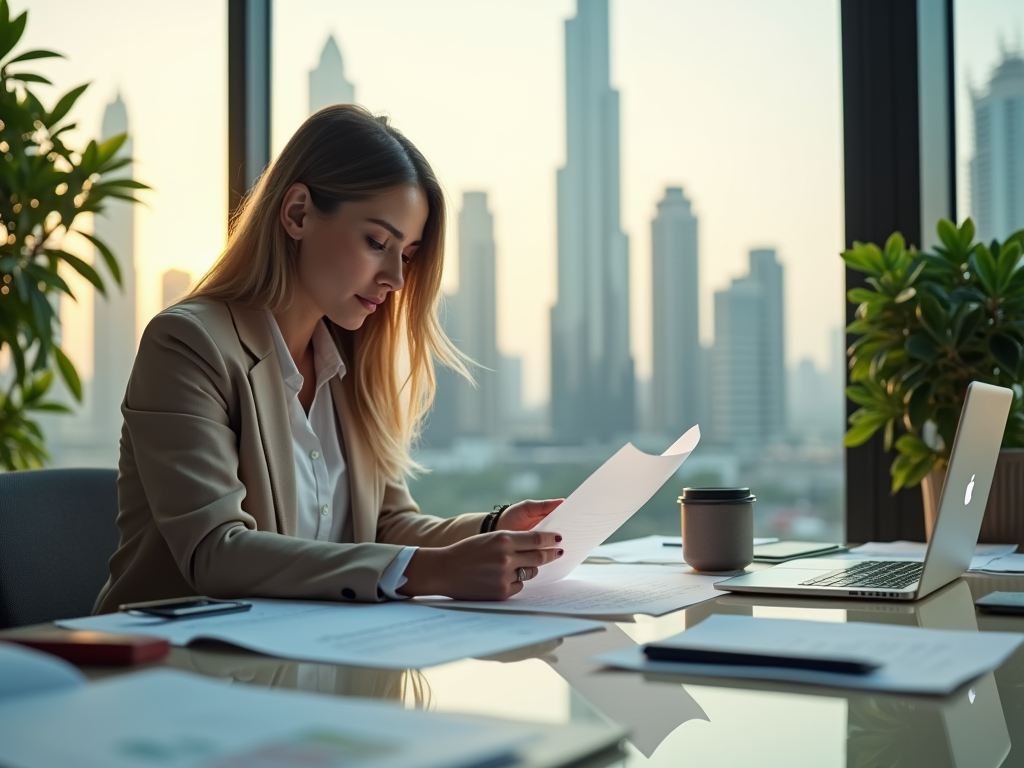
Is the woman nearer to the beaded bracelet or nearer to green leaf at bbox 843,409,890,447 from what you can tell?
the beaded bracelet

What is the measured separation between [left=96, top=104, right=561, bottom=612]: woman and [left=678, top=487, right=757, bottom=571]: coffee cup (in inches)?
8.8

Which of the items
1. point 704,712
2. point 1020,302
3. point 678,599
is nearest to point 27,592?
point 678,599

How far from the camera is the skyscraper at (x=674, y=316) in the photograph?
2.55 meters

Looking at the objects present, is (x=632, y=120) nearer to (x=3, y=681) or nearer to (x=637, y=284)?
(x=637, y=284)

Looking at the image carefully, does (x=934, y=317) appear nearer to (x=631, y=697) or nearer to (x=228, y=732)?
(x=631, y=697)

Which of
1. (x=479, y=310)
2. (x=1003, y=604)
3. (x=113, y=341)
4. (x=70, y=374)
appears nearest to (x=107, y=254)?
(x=70, y=374)

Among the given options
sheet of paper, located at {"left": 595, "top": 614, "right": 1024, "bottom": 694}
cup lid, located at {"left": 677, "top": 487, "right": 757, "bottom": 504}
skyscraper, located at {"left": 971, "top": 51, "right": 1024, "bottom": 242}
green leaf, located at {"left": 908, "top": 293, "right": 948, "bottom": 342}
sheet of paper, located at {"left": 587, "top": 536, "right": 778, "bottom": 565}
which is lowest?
sheet of paper, located at {"left": 587, "top": 536, "right": 778, "bottom": 565}

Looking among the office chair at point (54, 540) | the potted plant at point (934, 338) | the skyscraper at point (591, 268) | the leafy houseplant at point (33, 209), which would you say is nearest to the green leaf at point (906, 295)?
the potted plant at point (934, 338)

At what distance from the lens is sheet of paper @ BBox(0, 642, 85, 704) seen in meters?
0.58

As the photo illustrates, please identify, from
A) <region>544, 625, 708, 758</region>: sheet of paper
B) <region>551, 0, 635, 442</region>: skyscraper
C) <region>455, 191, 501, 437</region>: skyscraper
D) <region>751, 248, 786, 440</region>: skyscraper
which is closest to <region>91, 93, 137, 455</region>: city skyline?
<region>455, 191, 501, 437</region>: skyscraper

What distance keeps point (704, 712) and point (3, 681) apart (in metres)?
0.42

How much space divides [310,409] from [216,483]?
18.6 inches

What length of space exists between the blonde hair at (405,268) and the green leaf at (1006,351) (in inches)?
37.6

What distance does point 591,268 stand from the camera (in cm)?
269
